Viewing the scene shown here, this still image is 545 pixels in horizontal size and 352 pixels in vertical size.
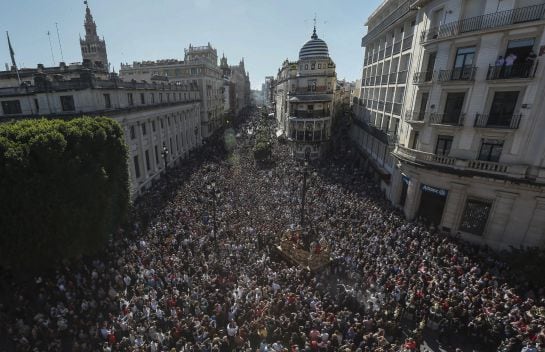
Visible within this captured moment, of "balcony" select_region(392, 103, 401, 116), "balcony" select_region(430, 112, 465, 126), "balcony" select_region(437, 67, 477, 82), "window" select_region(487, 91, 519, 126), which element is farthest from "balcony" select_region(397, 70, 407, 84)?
"window" select_region(487, 91, 519, 126)

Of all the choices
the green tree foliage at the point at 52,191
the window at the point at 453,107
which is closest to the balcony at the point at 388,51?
the window at the point at 453,107

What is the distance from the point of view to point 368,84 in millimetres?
36844

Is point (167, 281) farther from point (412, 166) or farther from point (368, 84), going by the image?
point (368, 84)

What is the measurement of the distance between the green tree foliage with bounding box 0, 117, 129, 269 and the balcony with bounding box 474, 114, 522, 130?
2269 centimetres

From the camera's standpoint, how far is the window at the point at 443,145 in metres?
18.8

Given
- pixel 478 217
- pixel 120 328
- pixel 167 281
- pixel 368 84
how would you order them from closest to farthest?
pixel 120 328
pixel 167 281
pixel 478 217
pixel 368 84

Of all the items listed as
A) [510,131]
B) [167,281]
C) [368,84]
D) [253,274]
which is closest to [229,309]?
[253,274]

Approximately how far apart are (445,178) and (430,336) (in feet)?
33.3

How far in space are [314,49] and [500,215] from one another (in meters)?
31.4

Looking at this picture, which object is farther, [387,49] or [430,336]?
[387,49]

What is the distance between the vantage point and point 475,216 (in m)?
18.0

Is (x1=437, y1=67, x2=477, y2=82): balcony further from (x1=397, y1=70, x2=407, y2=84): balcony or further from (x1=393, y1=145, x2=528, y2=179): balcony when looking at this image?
(x1=397, y1=70, x2=407, y2=84): balcony

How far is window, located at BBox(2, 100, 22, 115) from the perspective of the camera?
22.0m

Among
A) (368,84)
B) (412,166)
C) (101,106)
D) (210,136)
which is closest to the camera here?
(412,166)
